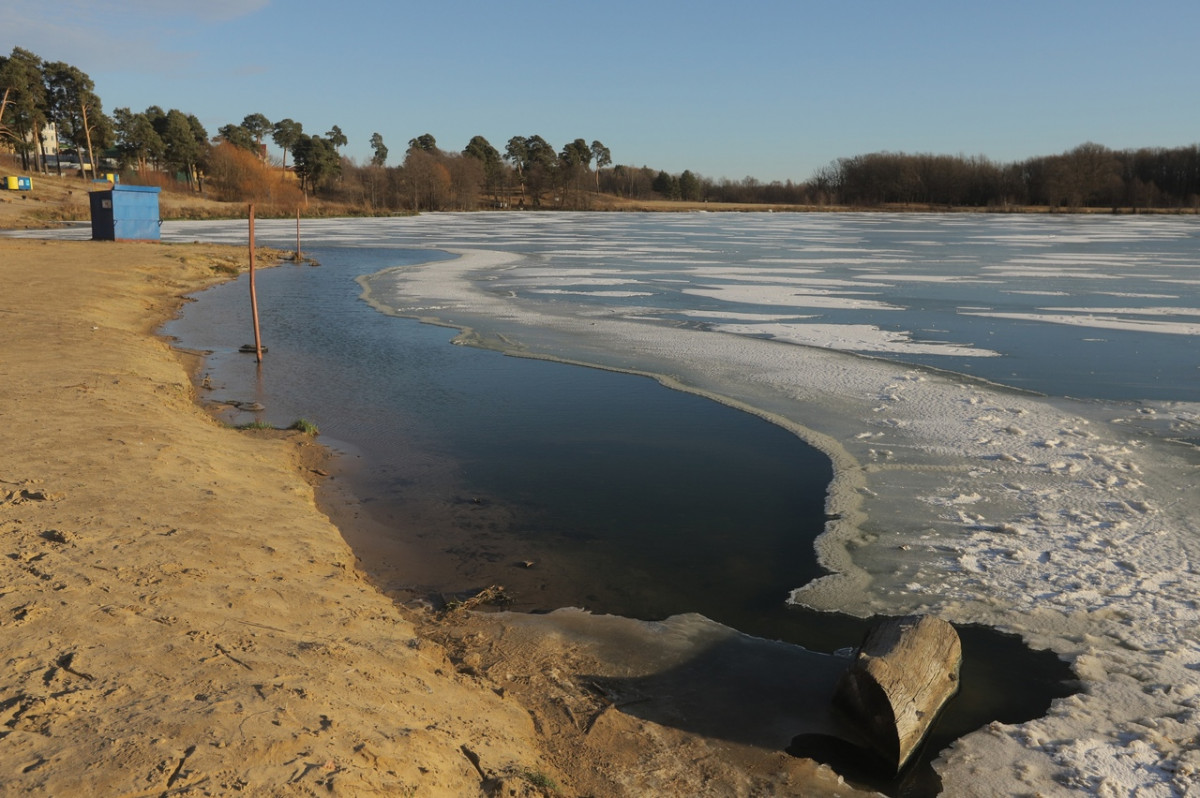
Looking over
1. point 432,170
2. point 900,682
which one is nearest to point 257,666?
point 900,682

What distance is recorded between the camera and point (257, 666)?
3.77 m

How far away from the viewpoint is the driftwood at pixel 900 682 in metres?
3.87

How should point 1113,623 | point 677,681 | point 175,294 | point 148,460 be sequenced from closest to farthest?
point 677,681 → point 1113,623 → point 148,460 → point 175,294

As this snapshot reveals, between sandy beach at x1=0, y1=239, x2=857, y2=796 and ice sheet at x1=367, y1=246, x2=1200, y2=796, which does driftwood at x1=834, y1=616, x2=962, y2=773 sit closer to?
ice sheet at x1=367, y1=246, x2=1200, y2=796

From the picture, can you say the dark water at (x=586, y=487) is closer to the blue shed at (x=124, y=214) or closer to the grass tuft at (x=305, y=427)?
the grass tuft at (x=305, y=427)

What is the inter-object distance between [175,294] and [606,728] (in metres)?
18.1

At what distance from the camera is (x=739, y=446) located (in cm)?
847

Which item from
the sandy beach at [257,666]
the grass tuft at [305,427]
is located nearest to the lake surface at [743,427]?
the grass tuft at [305,427]

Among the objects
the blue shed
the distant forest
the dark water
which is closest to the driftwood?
the dark water

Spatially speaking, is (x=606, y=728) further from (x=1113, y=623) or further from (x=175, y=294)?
(x=175, y=294)

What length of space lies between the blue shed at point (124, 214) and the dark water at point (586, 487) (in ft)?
63.5

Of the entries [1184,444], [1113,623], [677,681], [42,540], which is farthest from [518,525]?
[1184,444]

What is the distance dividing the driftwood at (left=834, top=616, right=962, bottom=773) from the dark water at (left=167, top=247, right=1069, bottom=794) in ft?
0.56

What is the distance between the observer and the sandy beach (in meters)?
3.07
